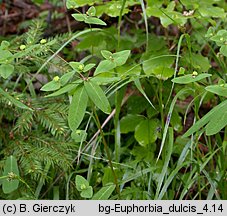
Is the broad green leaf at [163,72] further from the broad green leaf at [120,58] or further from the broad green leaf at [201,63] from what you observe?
the broad green leaf at [120,58]

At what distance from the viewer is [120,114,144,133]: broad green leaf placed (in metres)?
2.26

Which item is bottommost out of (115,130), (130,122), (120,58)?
(130,122)

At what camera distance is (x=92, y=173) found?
7.15ft

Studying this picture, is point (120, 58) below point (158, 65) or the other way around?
the other way around

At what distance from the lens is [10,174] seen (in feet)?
5.38

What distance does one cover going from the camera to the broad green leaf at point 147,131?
2.15 meters

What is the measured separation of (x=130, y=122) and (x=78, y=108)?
0.83 metres

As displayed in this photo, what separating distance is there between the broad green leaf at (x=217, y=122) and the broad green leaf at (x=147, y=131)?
2.13 feet

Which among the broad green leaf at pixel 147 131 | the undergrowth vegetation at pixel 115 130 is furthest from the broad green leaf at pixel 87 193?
the broad green leaf at pixel 147 131

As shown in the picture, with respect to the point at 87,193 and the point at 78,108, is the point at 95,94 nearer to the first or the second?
the point at 78,108

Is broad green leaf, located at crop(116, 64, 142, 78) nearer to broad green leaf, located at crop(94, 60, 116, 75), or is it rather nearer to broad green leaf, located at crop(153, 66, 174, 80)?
broad green leaf, located at crop(153, 66, 174, 80)

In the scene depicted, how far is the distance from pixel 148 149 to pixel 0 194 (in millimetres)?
636

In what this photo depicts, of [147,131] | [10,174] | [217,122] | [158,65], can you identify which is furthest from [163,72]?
[10,174]

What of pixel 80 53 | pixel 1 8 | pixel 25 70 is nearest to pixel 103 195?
pixel 25 70
